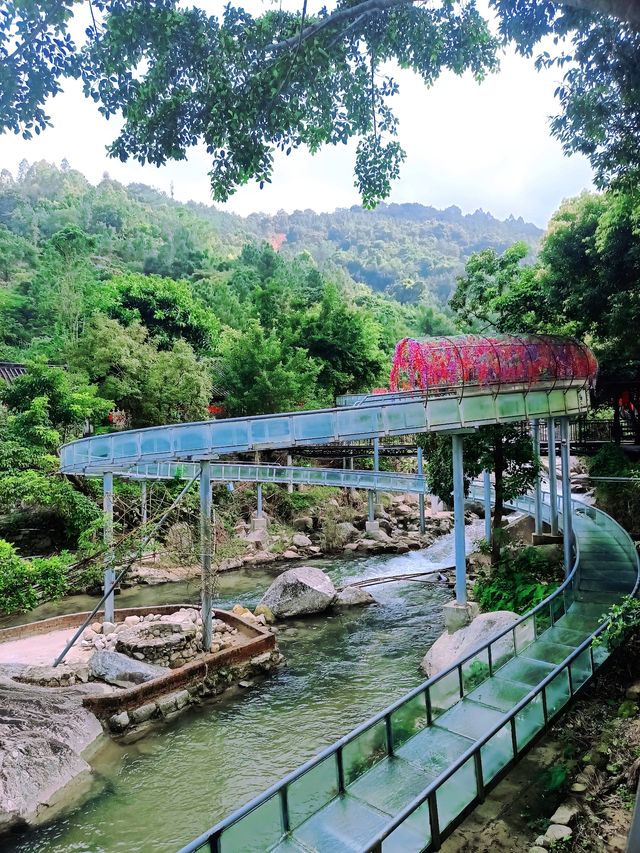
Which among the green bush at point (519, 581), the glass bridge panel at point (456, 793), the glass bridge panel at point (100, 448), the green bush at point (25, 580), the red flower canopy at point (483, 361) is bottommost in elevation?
the green bush at point (519, 581)

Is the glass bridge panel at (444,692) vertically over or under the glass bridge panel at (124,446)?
under

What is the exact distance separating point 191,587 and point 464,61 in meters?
16.8

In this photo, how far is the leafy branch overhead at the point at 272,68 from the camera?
23.1ft

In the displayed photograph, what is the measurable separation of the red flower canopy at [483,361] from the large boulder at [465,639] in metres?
4.58

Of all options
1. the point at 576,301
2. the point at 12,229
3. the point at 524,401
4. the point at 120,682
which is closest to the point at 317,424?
the point at 524,401

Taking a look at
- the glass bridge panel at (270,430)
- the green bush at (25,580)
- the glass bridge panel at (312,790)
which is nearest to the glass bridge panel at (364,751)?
the glass bridge panel at (312,790)

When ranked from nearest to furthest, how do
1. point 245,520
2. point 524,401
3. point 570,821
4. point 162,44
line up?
point 570,821 < point 162,44 < point 524,401 < point 245,520

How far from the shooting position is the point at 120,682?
963 cm

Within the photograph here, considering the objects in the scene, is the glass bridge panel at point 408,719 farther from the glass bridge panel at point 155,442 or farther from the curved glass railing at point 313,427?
the glass bridge panel at point 155,442

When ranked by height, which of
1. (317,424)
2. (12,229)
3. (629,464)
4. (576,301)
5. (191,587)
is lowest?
(191,587)

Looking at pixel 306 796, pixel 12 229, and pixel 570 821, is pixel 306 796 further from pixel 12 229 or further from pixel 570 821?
pixel 12 229

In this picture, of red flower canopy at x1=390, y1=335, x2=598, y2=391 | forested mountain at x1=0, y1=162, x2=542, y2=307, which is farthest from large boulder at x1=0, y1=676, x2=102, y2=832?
forested mountain at x1=0, y1=162, x2=542, y2=307

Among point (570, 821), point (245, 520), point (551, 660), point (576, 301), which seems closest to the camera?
point (570, 821)

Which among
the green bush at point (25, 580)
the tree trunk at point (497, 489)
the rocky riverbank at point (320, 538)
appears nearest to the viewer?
the green bush at point (25, 580)
